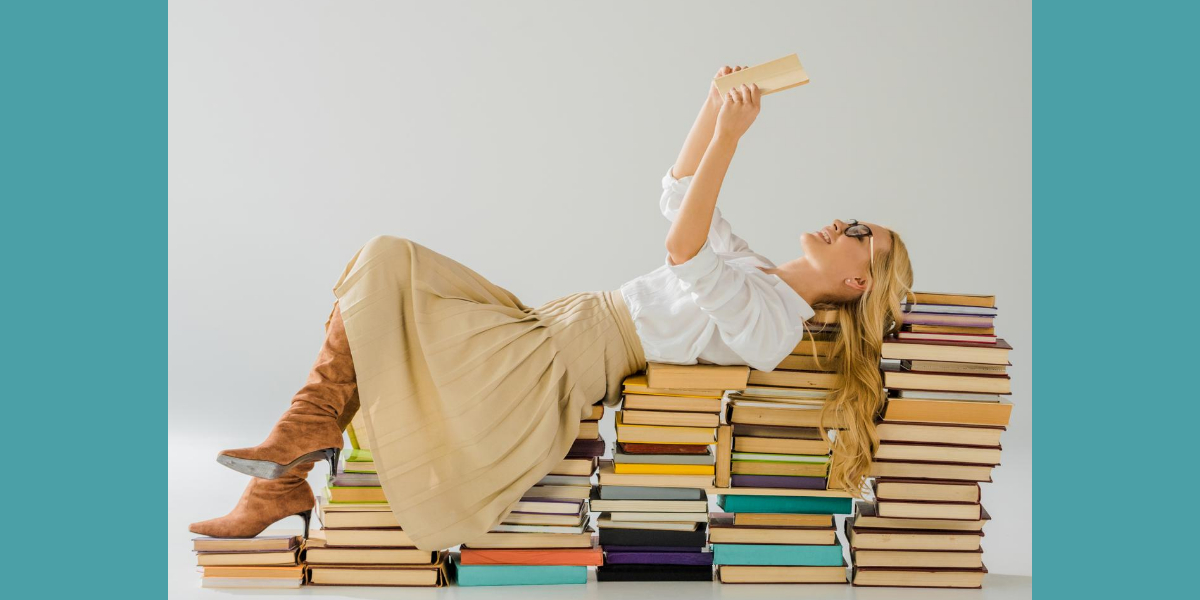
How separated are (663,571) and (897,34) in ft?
13.3

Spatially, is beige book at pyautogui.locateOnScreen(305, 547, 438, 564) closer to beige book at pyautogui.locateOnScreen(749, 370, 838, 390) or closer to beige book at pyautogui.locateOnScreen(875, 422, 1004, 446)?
beige book at pyautogui.locateOnScreen(749, 370, 838, 390)

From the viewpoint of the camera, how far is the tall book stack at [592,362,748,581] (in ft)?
12.9

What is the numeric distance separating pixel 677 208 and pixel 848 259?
0.68 m

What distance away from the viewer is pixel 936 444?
3.96 meters

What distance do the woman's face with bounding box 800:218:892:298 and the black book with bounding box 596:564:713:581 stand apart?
1.10 m

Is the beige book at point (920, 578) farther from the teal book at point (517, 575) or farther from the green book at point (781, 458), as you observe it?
the teal book at point (517, 575)

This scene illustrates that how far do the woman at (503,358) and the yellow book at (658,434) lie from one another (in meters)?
0.17

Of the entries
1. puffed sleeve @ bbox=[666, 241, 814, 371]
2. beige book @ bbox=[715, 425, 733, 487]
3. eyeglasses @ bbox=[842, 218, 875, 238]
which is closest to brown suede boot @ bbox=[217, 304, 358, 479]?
puffed sleeve @ bbox=[666, 241, 814, 371]

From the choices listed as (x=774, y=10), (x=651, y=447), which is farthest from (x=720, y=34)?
(x=651, y=447)

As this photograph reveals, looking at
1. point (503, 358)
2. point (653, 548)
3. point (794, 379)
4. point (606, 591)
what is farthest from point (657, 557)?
point (503, 358)

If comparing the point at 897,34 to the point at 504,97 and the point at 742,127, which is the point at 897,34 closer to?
the point at 504,97

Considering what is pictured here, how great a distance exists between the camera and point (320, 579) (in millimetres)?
3875

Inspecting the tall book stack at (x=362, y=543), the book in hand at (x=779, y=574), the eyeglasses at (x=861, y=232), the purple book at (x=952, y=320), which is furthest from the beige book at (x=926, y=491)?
the tall book stack at (x=362, y=543)

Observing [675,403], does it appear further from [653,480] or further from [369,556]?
[369,556]
